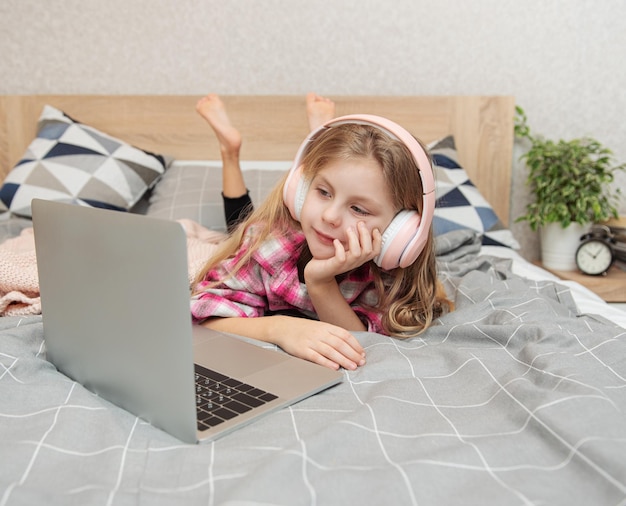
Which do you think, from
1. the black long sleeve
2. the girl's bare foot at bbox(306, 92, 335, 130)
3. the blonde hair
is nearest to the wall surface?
the girl's bare foot at bbox(306, 92, 335, 130)

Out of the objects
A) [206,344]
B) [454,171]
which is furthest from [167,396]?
[454,171]

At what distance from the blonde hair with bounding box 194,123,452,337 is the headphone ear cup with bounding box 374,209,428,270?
0.10 ft

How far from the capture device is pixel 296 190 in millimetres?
1098

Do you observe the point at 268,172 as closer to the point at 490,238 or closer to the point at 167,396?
the point at 490,238

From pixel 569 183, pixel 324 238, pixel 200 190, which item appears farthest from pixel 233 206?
pixel 569 183

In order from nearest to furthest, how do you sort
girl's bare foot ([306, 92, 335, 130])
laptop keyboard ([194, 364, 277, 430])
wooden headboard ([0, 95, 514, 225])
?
laptop keyboard ([194, 364, 277, 430])
girl's bare foot ([306, 92, 335, 130])
wooden headboard ([0, 95, 514, 225])

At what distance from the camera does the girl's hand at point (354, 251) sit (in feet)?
3.24

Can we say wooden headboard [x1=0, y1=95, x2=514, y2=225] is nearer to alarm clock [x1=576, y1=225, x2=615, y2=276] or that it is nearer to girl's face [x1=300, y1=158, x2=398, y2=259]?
alarm clock [x1=576, y1=225, x2=615, y2=276]

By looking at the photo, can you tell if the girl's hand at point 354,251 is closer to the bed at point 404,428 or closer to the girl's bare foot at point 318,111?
the bed at point 404,428

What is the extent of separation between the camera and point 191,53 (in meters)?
2.30

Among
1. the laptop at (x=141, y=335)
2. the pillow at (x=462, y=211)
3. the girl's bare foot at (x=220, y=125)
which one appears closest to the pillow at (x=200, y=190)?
the girl's bare foot at (x=220, y=125)

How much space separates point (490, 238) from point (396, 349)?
3.54 ft

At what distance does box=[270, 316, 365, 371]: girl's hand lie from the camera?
906 millimetres

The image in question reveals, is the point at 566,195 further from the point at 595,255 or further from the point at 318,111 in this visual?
the point at 318,111
